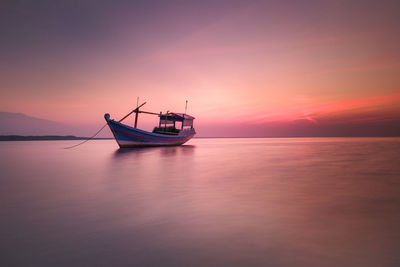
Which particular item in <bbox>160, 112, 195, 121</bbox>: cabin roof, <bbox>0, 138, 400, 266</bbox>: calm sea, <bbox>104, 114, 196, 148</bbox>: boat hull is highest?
<bbox>160, 112, 195, 121</bbox>: cabin roof

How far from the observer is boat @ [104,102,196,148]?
26.2m

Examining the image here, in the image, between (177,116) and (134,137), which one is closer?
(134,137)

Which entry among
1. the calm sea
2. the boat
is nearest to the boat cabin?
the boat

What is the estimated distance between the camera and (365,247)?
2.73 metres

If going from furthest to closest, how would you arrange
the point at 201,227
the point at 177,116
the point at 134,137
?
the point at 177,116
the point at 134,137
the point at 201,227

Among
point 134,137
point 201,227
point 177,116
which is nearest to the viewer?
point 201,227

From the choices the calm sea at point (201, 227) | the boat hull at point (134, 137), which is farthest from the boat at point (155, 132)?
the calm sea at point (201, 227)

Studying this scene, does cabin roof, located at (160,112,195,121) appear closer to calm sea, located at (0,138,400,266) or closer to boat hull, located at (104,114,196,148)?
boat hull, located at (104,114,196,148)

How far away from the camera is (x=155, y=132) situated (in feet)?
105

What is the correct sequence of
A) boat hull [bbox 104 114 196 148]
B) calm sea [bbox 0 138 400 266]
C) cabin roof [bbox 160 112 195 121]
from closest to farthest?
calm sea [bbox 0 138 400 266] → boat hull [bbox 104 114 196 148] → cabin roof [bbox 160 112 195 121]

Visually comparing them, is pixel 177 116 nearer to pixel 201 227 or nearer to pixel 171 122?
pixel 171 122

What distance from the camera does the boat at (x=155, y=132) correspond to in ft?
85.8

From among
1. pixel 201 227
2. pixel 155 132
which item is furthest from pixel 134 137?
pixel 201 227

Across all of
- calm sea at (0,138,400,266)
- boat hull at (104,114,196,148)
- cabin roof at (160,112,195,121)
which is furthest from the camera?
→ cabin roof at (160,112,195,121)
